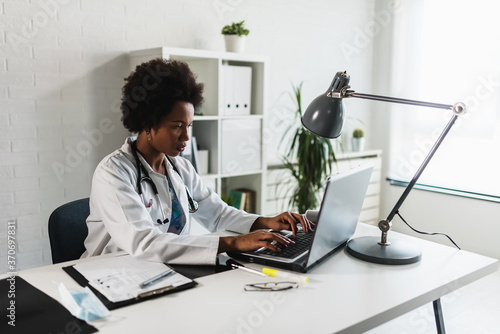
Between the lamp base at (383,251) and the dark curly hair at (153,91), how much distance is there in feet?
2.74

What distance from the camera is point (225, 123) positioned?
9.96ft

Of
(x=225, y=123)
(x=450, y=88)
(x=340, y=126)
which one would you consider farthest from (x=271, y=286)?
(x=450, y=88)

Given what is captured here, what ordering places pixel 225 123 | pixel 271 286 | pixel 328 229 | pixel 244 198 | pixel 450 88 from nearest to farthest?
1. pixel 271 286
2. pixel 328 229
3. pixel 225 123
4. pixel 244 198
5. pixel 450 88

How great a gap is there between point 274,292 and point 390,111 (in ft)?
11.2

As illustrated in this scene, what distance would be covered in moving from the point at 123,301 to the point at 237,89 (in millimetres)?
2089

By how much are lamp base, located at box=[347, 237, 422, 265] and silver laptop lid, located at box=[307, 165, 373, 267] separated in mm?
58

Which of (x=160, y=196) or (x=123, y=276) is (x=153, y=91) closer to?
(x=160, y=196)

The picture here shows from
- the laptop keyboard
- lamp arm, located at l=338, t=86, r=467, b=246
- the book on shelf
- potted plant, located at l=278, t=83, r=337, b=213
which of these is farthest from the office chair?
potted plant, located at l=278, t=83, r=337, b=213

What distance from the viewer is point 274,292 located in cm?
130

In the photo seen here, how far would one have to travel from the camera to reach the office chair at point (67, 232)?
67.3 inches

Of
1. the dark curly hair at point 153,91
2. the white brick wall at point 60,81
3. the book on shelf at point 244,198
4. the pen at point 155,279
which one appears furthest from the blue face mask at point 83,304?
the book on shelf at point 244,198

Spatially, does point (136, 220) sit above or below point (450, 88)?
below

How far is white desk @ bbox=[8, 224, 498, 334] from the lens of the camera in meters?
1.11

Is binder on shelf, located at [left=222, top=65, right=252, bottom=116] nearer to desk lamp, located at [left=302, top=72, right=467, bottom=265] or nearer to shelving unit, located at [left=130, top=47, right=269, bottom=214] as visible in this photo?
shelving unit, located at [left=130, top=47, right=269, bottom=214]
